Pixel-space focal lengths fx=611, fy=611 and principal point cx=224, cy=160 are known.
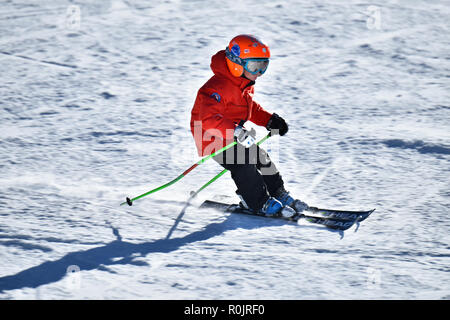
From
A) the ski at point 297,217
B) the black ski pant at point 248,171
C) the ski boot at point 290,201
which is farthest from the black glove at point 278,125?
the ski at point 297,217

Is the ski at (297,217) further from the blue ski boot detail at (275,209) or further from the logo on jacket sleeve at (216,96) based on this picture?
the logo on jacket sleeve at (216,96)

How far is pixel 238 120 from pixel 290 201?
81cm

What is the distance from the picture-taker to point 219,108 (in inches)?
184

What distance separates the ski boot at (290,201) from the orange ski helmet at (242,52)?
3.51 ft

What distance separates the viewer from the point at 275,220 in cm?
493

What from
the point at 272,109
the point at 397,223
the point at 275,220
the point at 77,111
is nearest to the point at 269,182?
the point at 275,220

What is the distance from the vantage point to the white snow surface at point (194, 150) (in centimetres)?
413

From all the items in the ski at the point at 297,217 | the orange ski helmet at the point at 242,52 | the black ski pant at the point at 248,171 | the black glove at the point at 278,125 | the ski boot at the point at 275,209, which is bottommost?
the ski at the point at 297,217

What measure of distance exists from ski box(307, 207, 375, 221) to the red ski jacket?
3.18 ft

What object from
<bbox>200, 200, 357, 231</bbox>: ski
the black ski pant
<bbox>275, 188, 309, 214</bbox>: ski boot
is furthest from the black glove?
<bbox>200, 200, 357, 231</bbox>: ski

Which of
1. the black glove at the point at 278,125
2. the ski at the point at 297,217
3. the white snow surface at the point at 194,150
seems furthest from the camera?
the black glove at the point at 278,125

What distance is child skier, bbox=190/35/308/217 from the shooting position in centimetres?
464

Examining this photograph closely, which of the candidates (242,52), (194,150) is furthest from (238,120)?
(194,150)

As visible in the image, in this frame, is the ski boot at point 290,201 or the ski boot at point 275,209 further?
the ski boot at point 290,201
